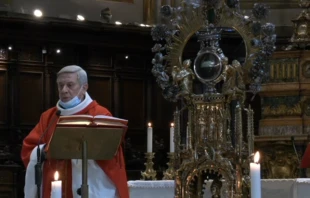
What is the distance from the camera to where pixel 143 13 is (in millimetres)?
14328

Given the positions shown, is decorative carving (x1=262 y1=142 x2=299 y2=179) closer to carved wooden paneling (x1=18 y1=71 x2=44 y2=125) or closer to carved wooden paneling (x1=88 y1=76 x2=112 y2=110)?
carved wooden paneling (x1=88 y1=76 x2=112 y2=110)

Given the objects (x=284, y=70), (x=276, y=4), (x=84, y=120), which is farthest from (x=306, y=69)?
(x=84, y=120)

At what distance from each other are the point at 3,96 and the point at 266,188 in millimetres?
6374

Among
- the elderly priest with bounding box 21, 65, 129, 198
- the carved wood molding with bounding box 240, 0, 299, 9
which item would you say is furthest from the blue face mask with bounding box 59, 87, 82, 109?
the carved wood molding with bounding box 240, 0, 299, 9

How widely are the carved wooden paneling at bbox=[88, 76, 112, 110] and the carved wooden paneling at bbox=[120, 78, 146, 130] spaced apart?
0.67ft

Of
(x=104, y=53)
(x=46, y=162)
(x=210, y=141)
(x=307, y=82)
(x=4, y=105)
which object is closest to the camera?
(x=46, y=162)

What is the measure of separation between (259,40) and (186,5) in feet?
2.43

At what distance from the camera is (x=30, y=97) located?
500 inches

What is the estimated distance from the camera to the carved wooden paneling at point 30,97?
12.6m

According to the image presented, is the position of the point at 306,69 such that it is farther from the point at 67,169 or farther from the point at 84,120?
the point at 84,120

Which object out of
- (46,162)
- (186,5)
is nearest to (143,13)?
(186,5)

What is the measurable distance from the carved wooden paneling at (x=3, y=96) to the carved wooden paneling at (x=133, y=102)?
1.99 m

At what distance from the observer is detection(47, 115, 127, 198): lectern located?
486 cm

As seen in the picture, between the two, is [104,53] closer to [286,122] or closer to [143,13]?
[143,13]
